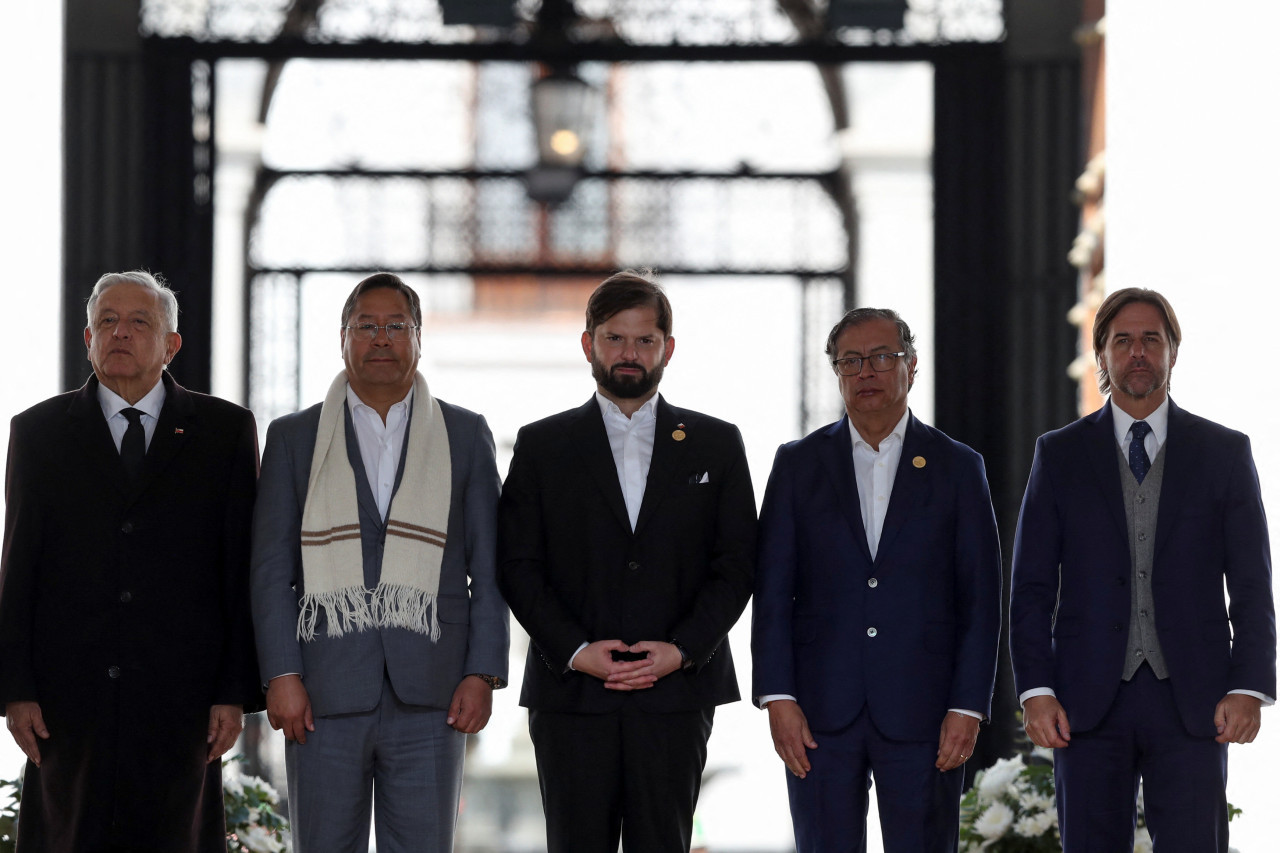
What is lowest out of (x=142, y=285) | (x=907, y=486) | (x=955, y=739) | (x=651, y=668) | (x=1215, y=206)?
(x=955, y=739)

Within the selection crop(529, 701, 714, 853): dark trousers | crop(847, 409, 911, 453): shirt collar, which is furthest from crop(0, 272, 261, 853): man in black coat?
crop(847, 409, 911, 453): shirt collar

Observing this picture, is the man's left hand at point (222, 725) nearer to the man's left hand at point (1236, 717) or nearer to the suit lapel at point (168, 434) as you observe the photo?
the suit lapel at point (168, 434)

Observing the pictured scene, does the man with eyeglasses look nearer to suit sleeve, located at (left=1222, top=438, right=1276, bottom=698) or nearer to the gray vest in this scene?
the gray vest

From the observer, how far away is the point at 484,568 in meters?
3.39

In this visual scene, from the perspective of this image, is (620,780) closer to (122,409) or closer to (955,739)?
(955,739)

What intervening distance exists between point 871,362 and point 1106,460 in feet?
1.72

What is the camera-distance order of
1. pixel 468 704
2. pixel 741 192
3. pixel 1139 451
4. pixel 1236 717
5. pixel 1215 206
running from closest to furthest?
pixel 1236 717, pixel 468 704, pixel 1139 451, pixel 1215 206, pixel 741 192

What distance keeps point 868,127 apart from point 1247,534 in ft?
15.3

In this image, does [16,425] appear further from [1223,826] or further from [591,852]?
[1223,826]

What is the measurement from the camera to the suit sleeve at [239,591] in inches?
133

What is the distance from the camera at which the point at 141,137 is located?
245 inches

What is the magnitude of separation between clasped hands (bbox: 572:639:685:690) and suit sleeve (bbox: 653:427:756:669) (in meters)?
0.05

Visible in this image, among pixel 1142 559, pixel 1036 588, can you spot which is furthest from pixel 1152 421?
pixel 1036 588

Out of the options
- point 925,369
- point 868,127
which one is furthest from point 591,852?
point 868,127
